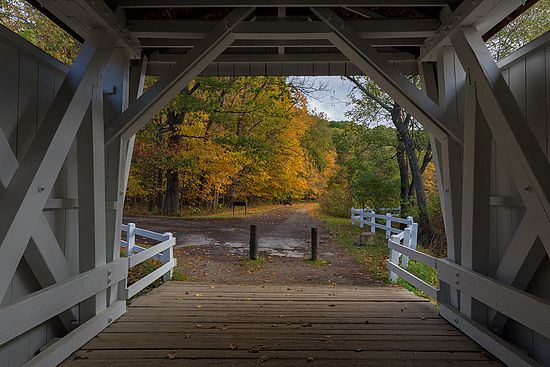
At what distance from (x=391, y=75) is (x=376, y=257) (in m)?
7.66

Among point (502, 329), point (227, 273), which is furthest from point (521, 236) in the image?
point (227, 273)

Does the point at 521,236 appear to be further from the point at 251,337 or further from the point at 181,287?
the point at 181,287

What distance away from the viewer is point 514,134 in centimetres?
281

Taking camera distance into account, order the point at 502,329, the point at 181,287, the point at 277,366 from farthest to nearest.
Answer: the point at 181,287 → the point at 502,329 → the point at 277,366

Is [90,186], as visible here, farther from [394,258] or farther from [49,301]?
[394,258]

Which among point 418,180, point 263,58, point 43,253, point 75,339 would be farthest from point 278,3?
point 418,180

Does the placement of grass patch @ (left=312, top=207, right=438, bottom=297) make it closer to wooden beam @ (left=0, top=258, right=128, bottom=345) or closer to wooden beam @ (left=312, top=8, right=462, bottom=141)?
wooden beam @ (left=312, top=8, right=462, bottom=141)

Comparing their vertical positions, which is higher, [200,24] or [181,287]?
[200,24]

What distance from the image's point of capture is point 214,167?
65.8ft

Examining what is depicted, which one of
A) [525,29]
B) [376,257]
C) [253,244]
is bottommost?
[376,257]

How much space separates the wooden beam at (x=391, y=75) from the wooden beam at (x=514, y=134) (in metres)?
0.55

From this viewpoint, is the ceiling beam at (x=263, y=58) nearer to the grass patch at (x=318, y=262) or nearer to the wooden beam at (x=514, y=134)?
the wooden beam at (x=514, y=134)

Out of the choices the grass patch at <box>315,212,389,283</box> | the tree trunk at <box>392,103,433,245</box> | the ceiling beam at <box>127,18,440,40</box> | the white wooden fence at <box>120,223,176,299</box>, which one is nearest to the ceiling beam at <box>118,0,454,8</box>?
the ceiling beam at <box>127,18,440,40</box>

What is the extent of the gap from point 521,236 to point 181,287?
4.56m
